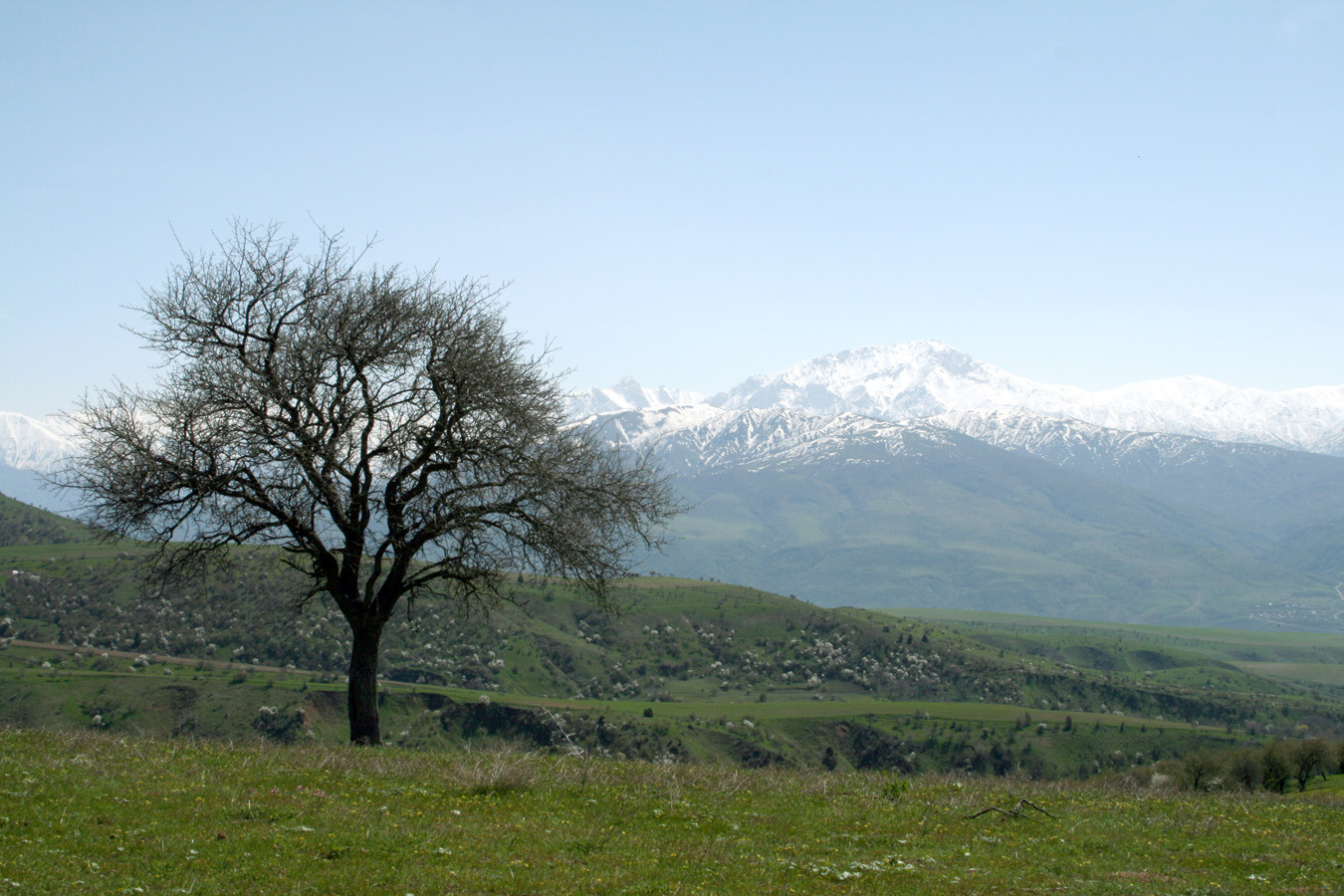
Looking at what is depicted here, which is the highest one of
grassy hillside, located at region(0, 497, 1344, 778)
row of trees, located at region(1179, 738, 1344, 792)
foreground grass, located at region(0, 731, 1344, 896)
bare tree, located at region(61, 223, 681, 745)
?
bare tree, located at region(61, 223, 681, 745)

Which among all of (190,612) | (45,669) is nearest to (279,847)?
(45,669)

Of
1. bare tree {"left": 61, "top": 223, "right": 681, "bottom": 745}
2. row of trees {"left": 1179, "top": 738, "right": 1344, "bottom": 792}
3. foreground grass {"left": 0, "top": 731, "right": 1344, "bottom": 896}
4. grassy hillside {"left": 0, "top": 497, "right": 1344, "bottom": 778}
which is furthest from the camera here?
grassy hillside {"left": 0, "top": 497, "right": 1344, "bottom": 778}

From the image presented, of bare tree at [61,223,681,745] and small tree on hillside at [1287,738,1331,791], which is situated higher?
bare tree at [61,223,681,745]

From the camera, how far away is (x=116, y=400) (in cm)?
2252

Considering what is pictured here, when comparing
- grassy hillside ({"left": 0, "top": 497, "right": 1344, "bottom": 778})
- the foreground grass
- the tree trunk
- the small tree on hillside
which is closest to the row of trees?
the small tree on hillside

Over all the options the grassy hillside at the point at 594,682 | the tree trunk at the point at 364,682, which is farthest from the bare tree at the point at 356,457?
the grassy hillside at the point at 594,682

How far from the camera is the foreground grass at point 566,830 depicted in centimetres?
1148

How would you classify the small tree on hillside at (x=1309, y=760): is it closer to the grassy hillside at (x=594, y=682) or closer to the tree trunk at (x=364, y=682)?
the grassy hillside at (x=594, y=682)

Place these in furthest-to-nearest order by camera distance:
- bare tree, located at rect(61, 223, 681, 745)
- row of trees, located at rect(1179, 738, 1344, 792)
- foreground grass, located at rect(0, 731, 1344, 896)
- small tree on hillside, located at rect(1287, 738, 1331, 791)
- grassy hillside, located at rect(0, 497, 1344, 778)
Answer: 1. grassy hillside, located at rect(0, 497, 1344, 778)
2. small tree on hillside, located at rect(1287, 738, 1331, 791)
3. row of trees, located at rect(1179, 738, 1344, 792)
4. bare tree, located at rect(61, 223, 681, 745)
5. foreground grass, located at rect(0, 731, 1344, 896)

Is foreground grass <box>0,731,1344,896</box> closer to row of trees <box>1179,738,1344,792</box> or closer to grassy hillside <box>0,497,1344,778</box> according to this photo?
row of trees <box>1179,738,1344,792</box>

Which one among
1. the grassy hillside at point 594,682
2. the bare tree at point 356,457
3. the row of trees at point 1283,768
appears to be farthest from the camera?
the grassy hillside at point 594,682

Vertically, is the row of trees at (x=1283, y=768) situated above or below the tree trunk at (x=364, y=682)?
below

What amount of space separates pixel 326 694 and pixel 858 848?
277ft

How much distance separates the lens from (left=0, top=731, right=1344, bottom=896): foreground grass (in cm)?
1148
